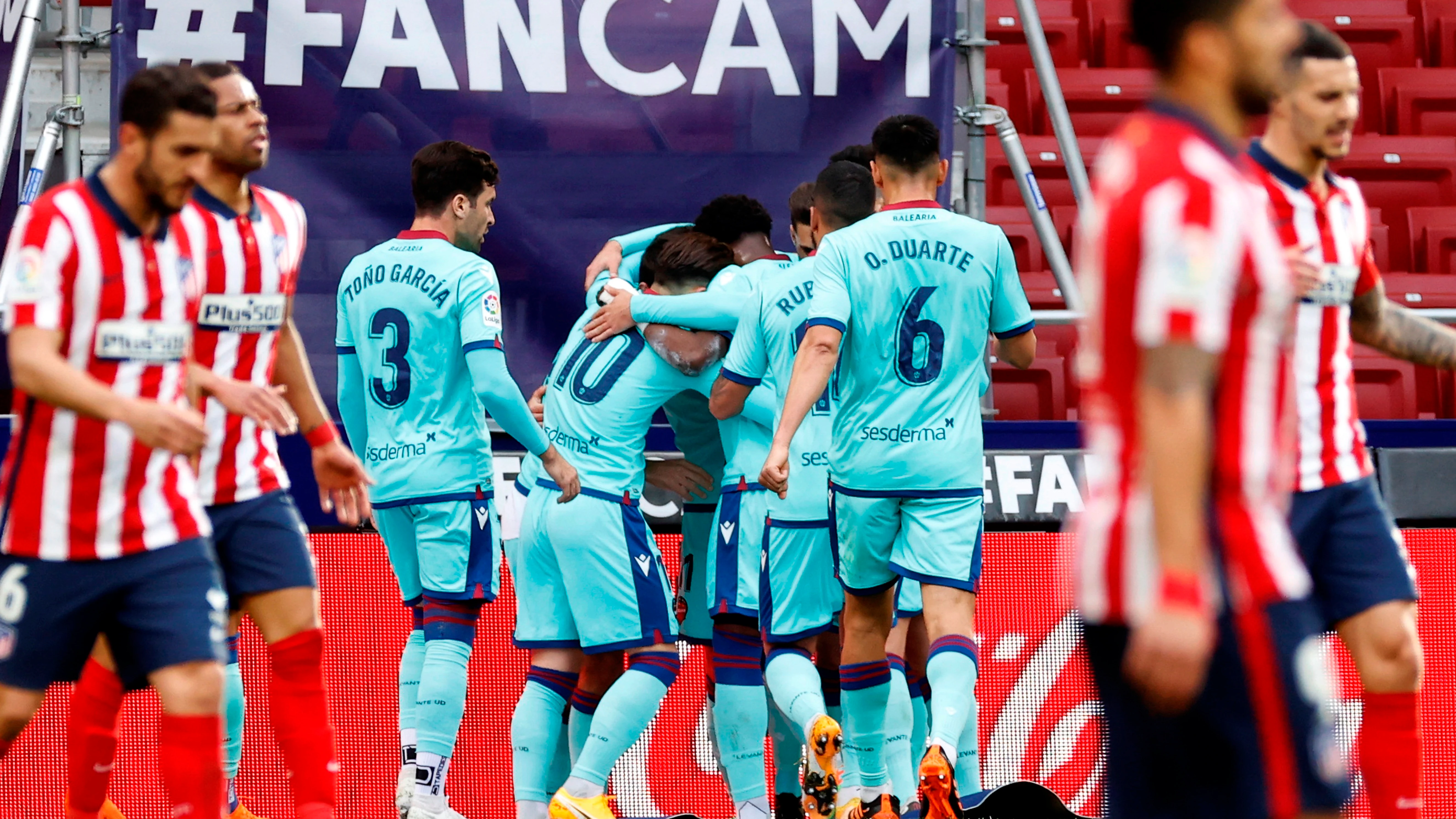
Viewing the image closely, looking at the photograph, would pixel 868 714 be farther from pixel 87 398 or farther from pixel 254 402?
pixel 87 398

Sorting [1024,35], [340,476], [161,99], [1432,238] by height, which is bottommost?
[340,476]

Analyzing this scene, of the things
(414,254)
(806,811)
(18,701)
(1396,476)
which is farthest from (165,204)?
(1396,476)

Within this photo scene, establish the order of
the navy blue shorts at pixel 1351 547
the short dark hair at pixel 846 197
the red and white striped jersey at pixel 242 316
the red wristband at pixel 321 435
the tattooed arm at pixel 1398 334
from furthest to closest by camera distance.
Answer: the short dark hair at pixel 846 197, the red wristband at pixel 321 435, the red and white striped jersey at pixel 242 316, the tattooed arm at pixel 1398 334, the navy blue shorts at pixel 1351 547

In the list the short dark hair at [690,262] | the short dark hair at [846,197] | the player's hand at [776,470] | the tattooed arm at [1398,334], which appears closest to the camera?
the tattooed arm at [1398,334]

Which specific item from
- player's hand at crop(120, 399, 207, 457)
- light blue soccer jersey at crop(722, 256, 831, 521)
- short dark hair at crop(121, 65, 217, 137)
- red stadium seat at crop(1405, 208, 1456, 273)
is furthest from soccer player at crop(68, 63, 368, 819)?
red stadium seat at crop(1405, 208, 1456, 273)

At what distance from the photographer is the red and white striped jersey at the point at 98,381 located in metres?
3.70

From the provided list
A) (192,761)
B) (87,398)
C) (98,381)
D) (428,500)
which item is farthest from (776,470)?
(87,398)

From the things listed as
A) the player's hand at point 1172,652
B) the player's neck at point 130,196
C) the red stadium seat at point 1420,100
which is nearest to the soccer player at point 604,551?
the player's neck at point 130,196

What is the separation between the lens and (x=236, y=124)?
4.43 metres

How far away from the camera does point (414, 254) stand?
19.6ft

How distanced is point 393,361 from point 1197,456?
161 inches

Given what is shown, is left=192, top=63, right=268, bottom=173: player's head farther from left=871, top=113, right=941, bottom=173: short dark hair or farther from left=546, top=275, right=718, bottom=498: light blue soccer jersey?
left=871, top=113, right=941, bottom=173: short dark hair

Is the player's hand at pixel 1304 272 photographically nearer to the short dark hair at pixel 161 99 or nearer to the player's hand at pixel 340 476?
the player's hand at pixel 340 476

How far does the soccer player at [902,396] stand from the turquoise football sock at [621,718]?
24.1 inches
